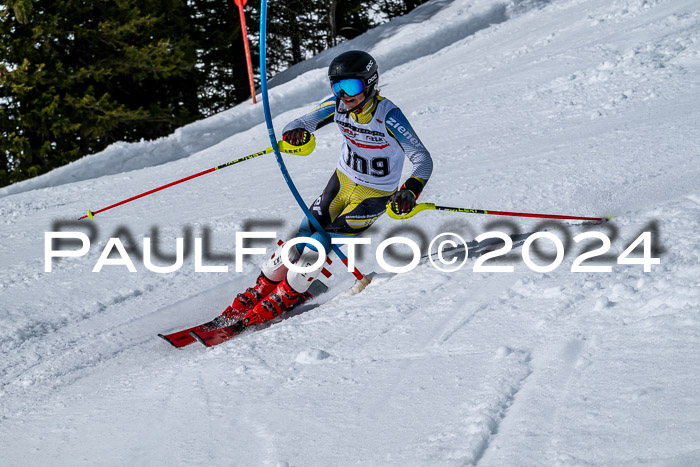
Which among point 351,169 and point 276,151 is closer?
point 276,151

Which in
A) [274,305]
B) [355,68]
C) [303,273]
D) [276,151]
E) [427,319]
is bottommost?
[274,305]

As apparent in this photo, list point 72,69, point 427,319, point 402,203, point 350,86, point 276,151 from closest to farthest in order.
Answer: point 427,319 < point 402,203 < point 350,86 < point 276,151 < point 72,69

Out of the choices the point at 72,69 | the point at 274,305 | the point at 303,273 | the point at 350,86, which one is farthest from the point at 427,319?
the point at 72,69

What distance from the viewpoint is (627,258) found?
395 centimetres

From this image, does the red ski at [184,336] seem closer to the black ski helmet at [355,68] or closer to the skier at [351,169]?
the skier at [351,169]

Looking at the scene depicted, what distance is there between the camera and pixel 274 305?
461 cm

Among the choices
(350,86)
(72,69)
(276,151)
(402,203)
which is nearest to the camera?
(402,203)

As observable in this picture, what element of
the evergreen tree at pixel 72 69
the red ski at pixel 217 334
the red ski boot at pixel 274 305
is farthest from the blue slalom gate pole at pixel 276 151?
the evergreen tree at pixel 72 69

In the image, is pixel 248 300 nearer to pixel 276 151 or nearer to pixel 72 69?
pixel 276 151

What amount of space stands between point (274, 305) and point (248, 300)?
238 mm

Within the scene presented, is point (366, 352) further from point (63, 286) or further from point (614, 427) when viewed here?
point (63, 286)
